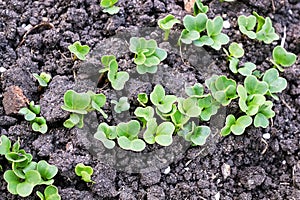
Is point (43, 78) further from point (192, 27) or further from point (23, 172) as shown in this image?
point (192, 27)

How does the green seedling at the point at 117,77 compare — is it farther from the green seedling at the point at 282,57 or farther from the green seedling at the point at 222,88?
the green seedling at the point at 282,57

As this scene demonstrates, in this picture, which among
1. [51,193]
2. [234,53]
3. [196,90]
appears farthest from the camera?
[234,53]

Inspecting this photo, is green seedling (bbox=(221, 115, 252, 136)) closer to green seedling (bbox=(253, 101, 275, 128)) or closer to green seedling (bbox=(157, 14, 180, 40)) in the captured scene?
green seedling (bbox=(253, 101, 275, 128))

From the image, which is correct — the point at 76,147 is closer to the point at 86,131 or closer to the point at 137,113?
the point at 86,131

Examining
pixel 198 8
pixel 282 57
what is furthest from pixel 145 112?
pixel 282 57

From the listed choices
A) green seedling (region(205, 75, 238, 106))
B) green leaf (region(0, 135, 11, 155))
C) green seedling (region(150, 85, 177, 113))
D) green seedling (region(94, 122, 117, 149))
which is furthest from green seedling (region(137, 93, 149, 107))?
green leaf (region(0, 135, 11, 155))

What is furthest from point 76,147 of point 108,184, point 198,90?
point 198,90

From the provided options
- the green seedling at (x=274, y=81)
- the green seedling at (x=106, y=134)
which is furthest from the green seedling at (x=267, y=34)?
the green seedling at (x=106, y=134)
